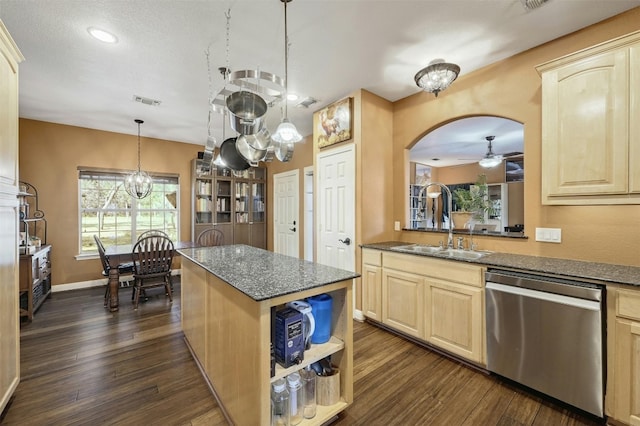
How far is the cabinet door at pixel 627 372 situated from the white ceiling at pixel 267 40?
2.14 meters

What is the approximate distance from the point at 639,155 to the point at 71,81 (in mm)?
4905

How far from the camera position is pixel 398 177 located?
341cm

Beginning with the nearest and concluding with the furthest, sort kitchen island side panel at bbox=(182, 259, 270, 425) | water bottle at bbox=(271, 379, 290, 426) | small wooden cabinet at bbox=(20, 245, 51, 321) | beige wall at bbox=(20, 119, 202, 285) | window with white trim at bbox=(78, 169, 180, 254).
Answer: kitchen island side panel at bbox=(182, 259, 270, 425), water bottle at bbox=(271, 379, 290, 426), small wooden cabinet at bbox=(20, 245, 51, 321), beige wall at bbox=(20, 119, 202, 285), window with white trim at bbox=(78, 169, 180, 254)

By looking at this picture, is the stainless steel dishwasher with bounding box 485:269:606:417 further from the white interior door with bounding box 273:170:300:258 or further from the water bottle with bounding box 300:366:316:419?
the white interior door with bounding box 273:170:300:258

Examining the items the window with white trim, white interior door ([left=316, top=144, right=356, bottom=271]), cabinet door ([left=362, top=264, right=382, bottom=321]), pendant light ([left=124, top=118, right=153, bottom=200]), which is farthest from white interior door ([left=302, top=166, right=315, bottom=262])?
pendant light ([left=124, top=118, right=153, bottom=200])

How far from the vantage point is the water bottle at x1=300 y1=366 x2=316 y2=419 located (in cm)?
152

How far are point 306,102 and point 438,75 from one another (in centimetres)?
168

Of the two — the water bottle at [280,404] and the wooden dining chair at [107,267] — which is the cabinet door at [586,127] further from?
the wooden dining chair at [107,267]

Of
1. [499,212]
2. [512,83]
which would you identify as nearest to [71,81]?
[512,83]

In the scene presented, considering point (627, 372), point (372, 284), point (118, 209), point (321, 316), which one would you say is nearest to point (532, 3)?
point (627, 372)

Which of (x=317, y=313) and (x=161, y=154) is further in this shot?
(x=161, y=154)

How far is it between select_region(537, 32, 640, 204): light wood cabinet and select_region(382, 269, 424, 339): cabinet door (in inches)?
→ 49.0

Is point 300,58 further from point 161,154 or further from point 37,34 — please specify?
point 161,154

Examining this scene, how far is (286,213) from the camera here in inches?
213
